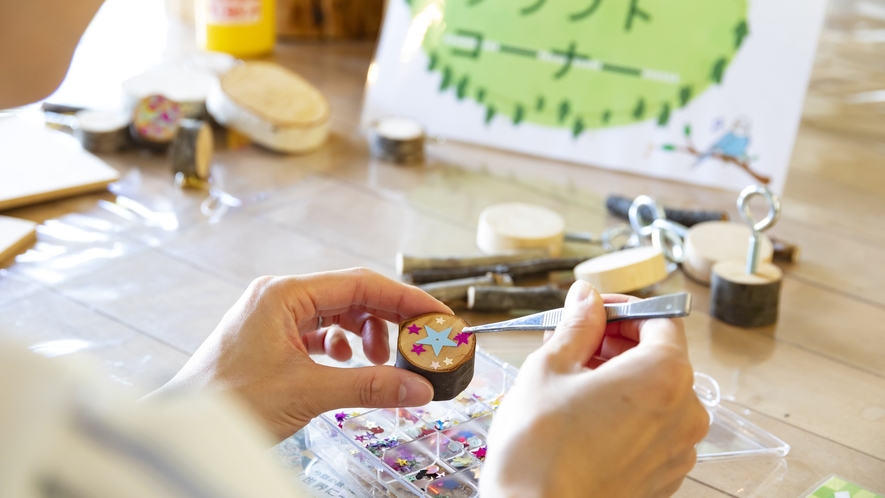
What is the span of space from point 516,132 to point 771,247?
0.59 m

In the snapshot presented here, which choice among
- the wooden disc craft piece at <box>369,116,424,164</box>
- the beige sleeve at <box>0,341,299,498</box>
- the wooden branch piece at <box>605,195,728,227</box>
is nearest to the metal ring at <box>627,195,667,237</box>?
the wooden branch piece at <box>605,195,728,227</box>

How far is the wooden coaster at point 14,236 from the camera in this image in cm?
114

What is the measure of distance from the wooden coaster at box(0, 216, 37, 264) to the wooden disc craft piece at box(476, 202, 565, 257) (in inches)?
25.7

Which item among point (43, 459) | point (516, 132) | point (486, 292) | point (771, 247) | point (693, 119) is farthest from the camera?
point (516, 132)

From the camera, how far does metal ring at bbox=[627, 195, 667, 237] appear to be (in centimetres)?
125

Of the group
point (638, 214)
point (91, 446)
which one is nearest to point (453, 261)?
point (638, 214)

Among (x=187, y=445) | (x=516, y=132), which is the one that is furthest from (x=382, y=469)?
(x=516, y=132)

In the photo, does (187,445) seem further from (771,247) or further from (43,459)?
(771,247)

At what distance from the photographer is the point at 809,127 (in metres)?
1.81

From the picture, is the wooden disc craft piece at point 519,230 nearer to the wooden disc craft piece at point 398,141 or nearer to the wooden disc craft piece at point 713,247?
the wooden disc craft piece at point 713,247

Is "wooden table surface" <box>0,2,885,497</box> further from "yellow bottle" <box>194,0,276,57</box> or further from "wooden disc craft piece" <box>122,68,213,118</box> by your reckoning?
"yellow bottle" <box>194,0,276,57</box>

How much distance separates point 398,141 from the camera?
4.95ft

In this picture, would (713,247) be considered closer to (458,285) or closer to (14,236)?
(458,285)

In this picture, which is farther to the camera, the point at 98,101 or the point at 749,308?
the point at 98,101
